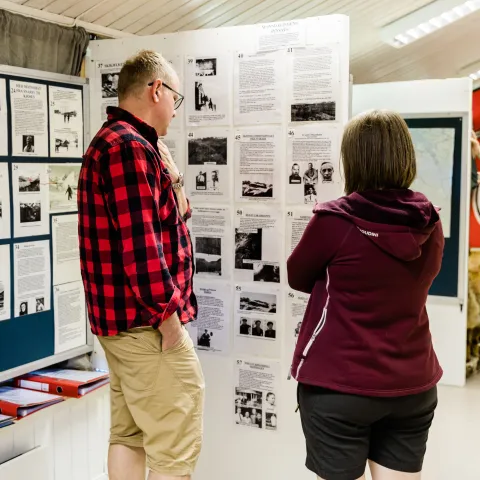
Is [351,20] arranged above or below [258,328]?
above

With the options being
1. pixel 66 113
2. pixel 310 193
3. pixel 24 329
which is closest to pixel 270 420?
pixel 310 193

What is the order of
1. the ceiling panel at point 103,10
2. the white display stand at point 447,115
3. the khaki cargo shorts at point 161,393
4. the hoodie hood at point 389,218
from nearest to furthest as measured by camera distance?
the hoodie hood at point 389,218
the khaki cargo shorts at point 161,393
the ceiling panel at point 103,10
the white display stand at point 447,115

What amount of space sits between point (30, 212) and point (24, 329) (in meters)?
0.47

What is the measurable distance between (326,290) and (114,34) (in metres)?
1.83

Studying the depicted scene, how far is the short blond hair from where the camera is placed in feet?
6.01

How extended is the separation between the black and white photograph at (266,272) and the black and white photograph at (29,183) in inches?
36.7

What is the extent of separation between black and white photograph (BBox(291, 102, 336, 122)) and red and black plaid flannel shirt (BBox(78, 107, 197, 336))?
2.21 feet

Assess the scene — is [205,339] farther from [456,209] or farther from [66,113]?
[456,209]

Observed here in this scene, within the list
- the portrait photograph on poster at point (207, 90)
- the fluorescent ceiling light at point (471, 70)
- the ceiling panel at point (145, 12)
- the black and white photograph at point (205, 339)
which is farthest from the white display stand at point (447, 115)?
the fluorescent ceiling light at point (471, 70)

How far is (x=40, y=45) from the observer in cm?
249

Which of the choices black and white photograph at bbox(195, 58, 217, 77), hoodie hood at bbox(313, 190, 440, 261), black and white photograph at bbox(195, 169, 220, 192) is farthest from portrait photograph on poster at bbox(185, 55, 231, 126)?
hoodie hood at bbox(313, 190, 440, 261)

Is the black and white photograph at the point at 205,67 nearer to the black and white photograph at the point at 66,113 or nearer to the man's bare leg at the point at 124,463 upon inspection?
the black and white photograph at the point at 66,113

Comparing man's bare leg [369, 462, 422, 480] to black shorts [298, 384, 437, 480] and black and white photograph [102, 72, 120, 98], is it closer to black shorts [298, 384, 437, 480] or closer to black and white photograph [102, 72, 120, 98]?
black shorts [298, 384, 437, 480]

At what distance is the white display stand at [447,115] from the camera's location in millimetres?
4070
